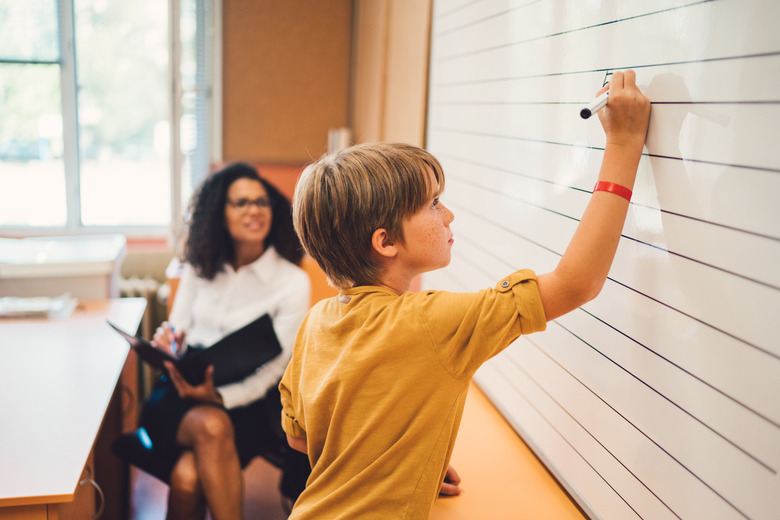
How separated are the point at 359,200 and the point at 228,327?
1.28 meters

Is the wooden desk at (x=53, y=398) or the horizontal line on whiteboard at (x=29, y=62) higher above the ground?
the horizontal line on whiteboard at (x=29, y=62)

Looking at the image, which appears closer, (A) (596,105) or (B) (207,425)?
(A) (596,105)

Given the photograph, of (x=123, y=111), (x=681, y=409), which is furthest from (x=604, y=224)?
(x=123, y=111)

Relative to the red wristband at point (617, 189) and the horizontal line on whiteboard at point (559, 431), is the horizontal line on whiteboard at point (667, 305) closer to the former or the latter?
the red wristband at point (617, 189)

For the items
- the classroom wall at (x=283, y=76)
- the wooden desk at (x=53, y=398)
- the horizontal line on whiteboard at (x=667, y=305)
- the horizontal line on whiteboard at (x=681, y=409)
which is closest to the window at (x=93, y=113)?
the classroom wall at (x=283, y=76)

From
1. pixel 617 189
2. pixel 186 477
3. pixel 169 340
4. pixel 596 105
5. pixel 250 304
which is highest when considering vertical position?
pixel 596 105

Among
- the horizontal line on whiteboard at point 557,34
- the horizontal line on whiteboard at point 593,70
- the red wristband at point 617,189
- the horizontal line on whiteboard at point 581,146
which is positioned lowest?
the red wristband at point 617,189

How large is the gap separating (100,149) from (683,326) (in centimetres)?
336

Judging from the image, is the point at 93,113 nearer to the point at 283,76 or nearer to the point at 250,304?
the point at 283,76

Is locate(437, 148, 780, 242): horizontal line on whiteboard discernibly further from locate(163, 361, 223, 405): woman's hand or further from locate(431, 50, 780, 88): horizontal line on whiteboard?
locate(163, 361, 223, 405): woman's hand

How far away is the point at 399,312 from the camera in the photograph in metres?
1.00

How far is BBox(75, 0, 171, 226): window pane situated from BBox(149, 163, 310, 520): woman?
1.35m

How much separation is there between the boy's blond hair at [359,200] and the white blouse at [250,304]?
1052 mm

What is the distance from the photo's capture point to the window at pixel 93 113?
10.9 ft
